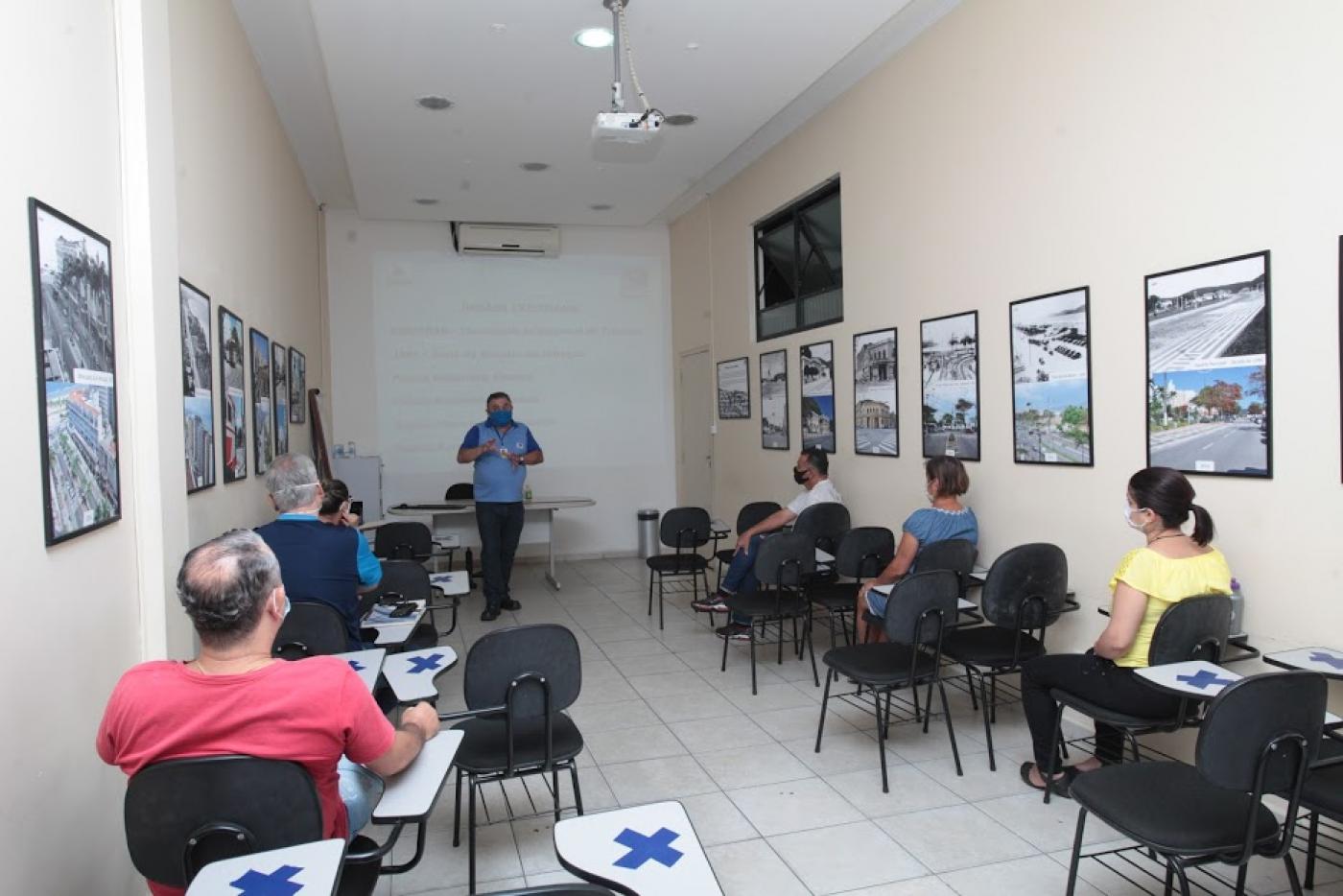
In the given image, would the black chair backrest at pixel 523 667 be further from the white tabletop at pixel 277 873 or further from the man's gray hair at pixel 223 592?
the white tabletop at pixel 277 873

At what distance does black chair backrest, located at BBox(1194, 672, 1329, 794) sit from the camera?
1888 millimetres

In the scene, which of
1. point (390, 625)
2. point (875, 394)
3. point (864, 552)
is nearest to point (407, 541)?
point (390, 625)

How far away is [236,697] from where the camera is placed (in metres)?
1.59

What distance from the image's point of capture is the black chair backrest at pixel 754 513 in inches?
243

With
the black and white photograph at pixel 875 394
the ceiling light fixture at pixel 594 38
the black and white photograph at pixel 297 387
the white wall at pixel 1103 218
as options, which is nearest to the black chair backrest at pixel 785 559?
the white wall at pixel 1103 218

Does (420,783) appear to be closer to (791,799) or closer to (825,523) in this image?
(791,799)

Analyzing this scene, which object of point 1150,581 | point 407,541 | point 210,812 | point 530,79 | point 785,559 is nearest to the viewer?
point 210,812

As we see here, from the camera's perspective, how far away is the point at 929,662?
3494 mm

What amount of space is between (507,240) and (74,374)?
7.12m

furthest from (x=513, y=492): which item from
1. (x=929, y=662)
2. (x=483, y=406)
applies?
(x=929, y=662)

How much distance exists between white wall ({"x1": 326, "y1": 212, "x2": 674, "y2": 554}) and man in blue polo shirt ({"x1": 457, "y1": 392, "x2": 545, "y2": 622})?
2280 mm

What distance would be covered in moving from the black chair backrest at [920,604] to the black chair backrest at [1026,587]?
0.15m

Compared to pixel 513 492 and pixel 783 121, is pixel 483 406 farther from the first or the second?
pixel 783 121

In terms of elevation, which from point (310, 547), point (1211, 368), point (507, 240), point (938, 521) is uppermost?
point (507, 240)
